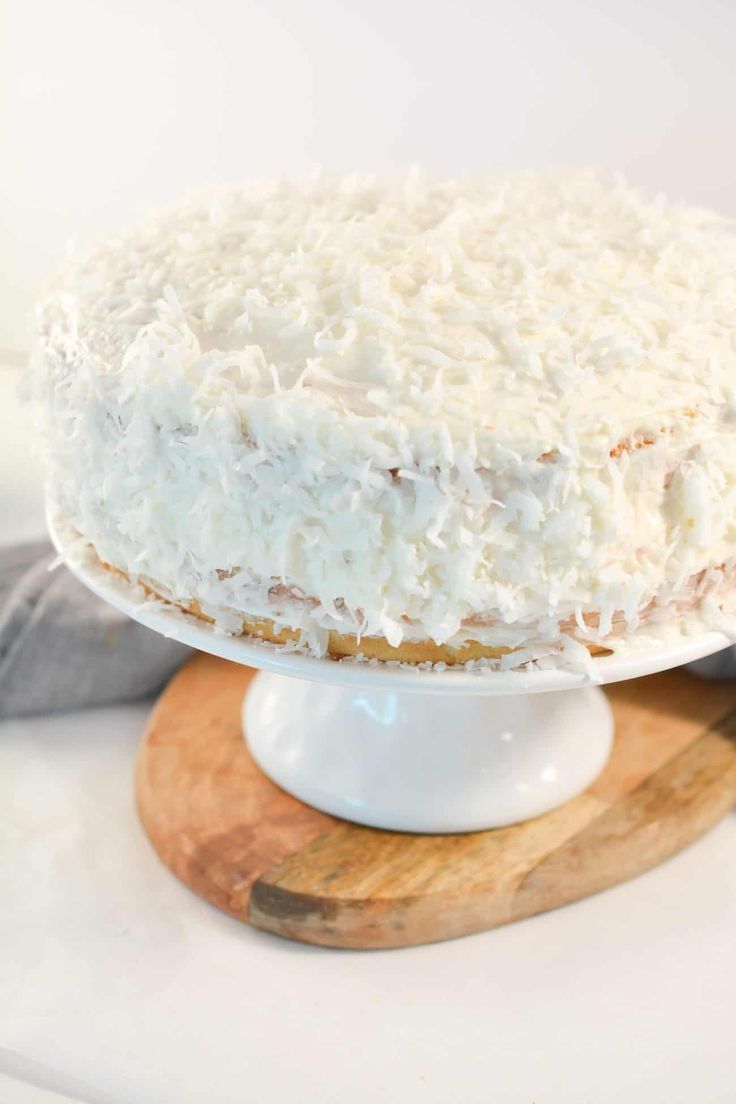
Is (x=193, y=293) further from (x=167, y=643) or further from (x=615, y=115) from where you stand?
(x=615, y=115)

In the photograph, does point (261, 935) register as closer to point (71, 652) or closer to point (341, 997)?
point (341, 997)

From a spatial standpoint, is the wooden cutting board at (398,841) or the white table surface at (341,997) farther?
the wooden cutting board at (398,841)

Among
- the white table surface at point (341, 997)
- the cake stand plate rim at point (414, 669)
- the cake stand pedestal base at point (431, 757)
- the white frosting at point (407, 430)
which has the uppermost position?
the white frosting at point (407, 430)

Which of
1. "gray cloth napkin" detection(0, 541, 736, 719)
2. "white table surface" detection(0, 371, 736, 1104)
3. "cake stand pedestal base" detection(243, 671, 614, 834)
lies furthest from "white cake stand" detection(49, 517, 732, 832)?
"gray cloth napkin" detection(0, 541, 736, 719)

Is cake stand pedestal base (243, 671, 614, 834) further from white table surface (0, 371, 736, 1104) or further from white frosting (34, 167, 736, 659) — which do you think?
white frosting (34, 167, 736, 659)

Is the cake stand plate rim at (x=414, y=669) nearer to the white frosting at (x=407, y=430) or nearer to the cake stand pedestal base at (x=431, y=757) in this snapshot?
the white frosting at (x=407, y=430)

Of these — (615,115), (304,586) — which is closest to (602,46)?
(615,115)

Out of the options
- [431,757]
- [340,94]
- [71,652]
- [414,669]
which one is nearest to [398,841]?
[431,757]

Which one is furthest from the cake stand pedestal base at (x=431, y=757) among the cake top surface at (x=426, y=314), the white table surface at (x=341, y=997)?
the cake top surface at (x=426, y=314)
